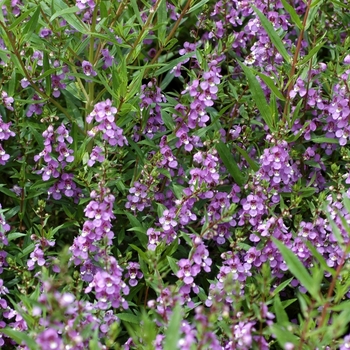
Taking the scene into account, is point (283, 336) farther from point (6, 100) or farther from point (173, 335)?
point (6, 100)

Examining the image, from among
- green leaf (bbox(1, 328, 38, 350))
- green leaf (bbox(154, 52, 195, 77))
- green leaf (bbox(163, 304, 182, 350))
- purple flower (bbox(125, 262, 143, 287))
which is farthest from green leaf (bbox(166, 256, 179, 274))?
green leaf (bbox(154, 52, 195, 77))

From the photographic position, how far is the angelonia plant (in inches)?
131

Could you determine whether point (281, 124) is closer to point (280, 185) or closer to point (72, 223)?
point (280, 185)

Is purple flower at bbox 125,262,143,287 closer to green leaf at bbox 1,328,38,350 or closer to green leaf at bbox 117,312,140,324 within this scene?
green leaf at bbox 117,312,140,324

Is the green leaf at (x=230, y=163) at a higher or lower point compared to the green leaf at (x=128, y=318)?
higher

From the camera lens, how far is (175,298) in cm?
271

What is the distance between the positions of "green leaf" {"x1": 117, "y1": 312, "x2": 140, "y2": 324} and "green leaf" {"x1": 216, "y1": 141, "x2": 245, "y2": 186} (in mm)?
1017

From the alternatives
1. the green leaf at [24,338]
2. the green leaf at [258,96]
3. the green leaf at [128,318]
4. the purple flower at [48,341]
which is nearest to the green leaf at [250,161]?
the green leaf at [258,96]

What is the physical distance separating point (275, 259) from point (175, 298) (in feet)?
3.13

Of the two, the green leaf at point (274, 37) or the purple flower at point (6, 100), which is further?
the purple flower at point (6, 100)

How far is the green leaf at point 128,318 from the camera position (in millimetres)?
3236

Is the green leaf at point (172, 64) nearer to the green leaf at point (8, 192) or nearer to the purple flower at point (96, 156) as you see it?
the purple flower at point (96, 156)

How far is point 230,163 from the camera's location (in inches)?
152

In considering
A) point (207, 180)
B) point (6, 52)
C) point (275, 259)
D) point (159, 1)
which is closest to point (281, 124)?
point (207, 180)
